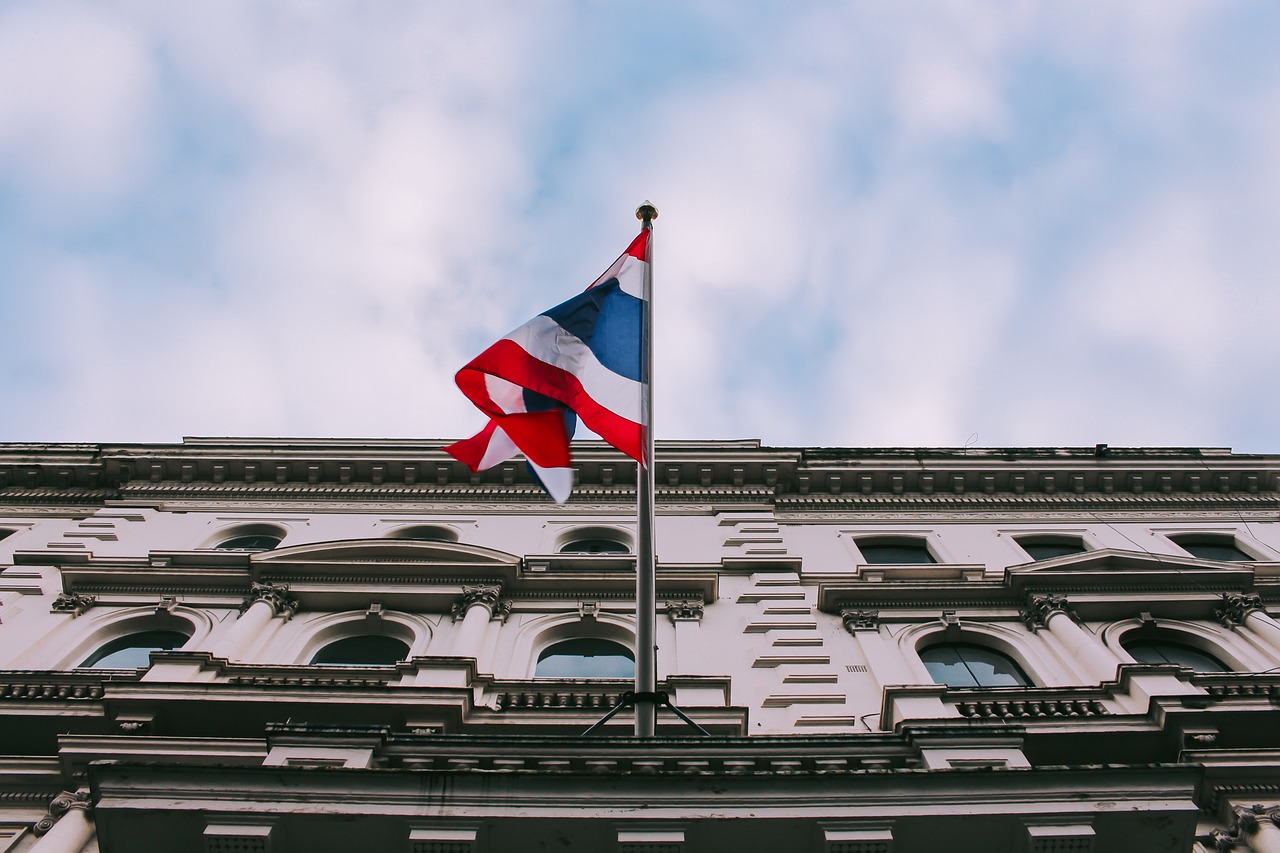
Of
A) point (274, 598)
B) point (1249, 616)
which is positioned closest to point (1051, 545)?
point (1249, 616)

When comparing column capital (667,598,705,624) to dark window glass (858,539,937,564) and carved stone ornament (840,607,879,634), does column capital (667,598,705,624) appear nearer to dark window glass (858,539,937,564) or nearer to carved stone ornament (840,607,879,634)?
carved stone ornament (840,607,879,634)

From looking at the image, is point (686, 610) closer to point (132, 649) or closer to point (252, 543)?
point (132, 649)

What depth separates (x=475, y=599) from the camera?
21.9 m

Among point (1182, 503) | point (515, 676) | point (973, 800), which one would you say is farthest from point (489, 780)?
point (1182, 503)

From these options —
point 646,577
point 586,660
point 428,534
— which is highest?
point 428,534

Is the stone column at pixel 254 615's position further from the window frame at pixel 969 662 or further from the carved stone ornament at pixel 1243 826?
the carved stone ornament at pixel 1243 826

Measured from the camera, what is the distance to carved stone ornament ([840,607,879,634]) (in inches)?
854

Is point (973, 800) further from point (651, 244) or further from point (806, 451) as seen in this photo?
point (806, 451)

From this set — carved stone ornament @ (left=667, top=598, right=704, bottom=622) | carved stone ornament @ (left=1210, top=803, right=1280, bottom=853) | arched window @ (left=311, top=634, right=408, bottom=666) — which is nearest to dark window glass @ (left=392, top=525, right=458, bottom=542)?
arched window @ (left=311, top=634, right=408, bottom=666)

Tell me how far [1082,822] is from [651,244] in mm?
10858

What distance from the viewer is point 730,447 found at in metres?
29.2

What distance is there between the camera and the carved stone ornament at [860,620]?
21703mm

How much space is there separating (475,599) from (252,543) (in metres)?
7.52

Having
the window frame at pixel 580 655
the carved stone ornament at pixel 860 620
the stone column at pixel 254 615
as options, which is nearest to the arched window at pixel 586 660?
the window frame at pixel 580 655
